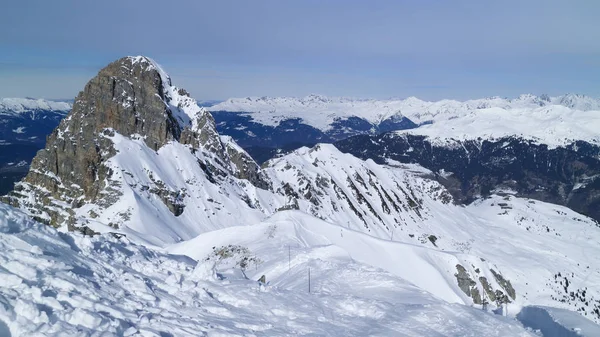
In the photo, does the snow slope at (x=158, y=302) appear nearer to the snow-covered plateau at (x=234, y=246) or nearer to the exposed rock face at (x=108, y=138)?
the snow-covered plateau at (x=234, y=246)

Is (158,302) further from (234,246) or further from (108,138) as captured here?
(108,138)

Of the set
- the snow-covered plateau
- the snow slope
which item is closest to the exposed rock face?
the snow-covered plateau

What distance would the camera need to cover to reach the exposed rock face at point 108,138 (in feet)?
264

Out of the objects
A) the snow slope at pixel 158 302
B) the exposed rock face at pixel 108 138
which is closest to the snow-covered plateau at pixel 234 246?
the snow slope at pixel 158 302

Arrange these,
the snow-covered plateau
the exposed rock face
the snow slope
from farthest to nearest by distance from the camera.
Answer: the exposed rock face, the snow-covered plateau, the snow slope

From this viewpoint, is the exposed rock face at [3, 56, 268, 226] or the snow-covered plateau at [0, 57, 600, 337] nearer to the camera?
the snow-covered plateau at [0, 57, 600, 337]

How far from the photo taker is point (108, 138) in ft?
292

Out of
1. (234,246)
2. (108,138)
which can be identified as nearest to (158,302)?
(234,246)

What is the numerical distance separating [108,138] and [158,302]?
86043 millimetres

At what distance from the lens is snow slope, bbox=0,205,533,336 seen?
9852 mm

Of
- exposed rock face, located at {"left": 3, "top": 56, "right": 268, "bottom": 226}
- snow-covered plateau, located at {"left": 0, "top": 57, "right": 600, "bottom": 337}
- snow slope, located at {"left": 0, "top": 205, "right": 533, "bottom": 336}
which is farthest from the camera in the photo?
exposed rock face, located at {"left": 3, "top": 56, "right": 268, "bottom": 226}

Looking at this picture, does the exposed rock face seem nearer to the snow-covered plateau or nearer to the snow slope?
the snow-covered plateau

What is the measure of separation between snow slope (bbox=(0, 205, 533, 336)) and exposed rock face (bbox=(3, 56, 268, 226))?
60800 millimetres

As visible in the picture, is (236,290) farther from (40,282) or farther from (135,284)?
(40,282)
